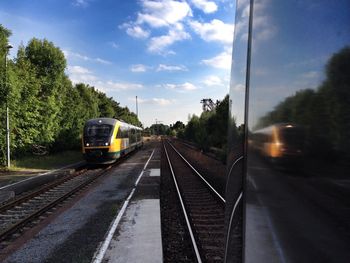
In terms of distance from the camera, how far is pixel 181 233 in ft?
28.0

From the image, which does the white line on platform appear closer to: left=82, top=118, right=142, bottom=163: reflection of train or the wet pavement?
the wet pavement

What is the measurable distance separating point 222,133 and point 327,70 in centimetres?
3598

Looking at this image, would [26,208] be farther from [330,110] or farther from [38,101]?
[38,101]

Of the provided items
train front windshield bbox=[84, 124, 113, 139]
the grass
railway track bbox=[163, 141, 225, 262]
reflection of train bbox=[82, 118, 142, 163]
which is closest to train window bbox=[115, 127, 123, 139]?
reflection of train bbox=[82, 118, 142, 163]

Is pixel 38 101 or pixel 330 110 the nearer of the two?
pixel 330 110

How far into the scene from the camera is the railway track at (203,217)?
23.6 feet

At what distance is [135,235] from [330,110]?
7521 mm

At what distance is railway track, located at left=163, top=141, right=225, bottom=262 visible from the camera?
23.6 ft

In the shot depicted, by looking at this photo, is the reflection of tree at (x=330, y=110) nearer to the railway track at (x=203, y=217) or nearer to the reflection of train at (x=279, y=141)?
the reflection of train at (x=279, y=141)

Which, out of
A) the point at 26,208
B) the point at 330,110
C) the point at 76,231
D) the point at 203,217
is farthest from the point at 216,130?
the point at 330,110

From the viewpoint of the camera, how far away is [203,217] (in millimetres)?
10102

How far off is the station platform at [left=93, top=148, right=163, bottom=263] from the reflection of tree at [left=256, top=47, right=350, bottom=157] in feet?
18.9

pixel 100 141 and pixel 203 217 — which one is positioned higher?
pixel 100 141

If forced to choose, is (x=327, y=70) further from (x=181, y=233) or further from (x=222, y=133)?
(x=222, y=133)
